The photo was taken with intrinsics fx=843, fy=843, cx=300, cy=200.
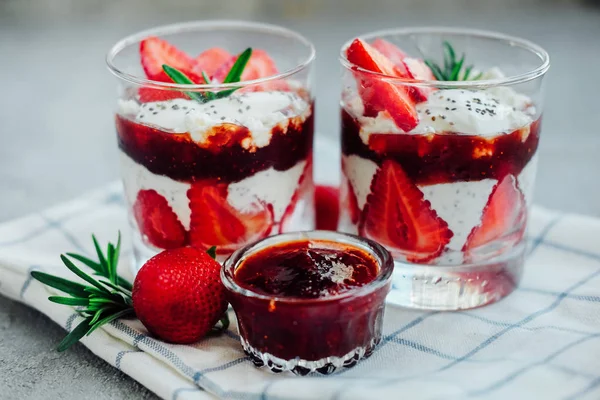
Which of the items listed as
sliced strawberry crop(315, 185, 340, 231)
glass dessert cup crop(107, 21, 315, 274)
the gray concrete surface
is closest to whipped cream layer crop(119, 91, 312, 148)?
glass dessert cup crop(107, 21, 315, 274)

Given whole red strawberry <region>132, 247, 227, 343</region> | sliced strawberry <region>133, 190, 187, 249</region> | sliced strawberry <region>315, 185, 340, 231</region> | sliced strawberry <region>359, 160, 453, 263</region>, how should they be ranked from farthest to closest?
1. sliced strawberry <region>315, 185, 340, 231</region>
2. sliced strawberry <region>133, 190, 187, 249</region>
3. sliced strawberry <region>359, 160, 453, 263</region>
4. whole red strawberry <region>132, 247, 227, 343</region>

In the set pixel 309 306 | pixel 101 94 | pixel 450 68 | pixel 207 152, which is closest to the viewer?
pixel 309 306

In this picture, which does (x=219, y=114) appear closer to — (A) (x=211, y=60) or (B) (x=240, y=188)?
(B) (x=240, y=188)

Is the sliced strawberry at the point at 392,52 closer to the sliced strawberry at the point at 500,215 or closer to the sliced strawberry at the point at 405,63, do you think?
the sliced strawberry at the point at 405,63

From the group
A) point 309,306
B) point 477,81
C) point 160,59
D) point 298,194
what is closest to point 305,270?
point 309,306

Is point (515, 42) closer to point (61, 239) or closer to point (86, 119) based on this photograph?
point (61, 239)

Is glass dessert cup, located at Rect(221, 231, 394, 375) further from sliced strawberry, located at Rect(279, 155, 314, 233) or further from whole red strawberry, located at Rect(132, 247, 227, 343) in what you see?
sliced strawberry, located at Rect(279, 155, 314, 233)

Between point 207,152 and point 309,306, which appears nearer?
point 309,306

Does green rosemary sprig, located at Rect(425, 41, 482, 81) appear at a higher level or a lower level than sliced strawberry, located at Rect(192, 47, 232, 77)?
higher
